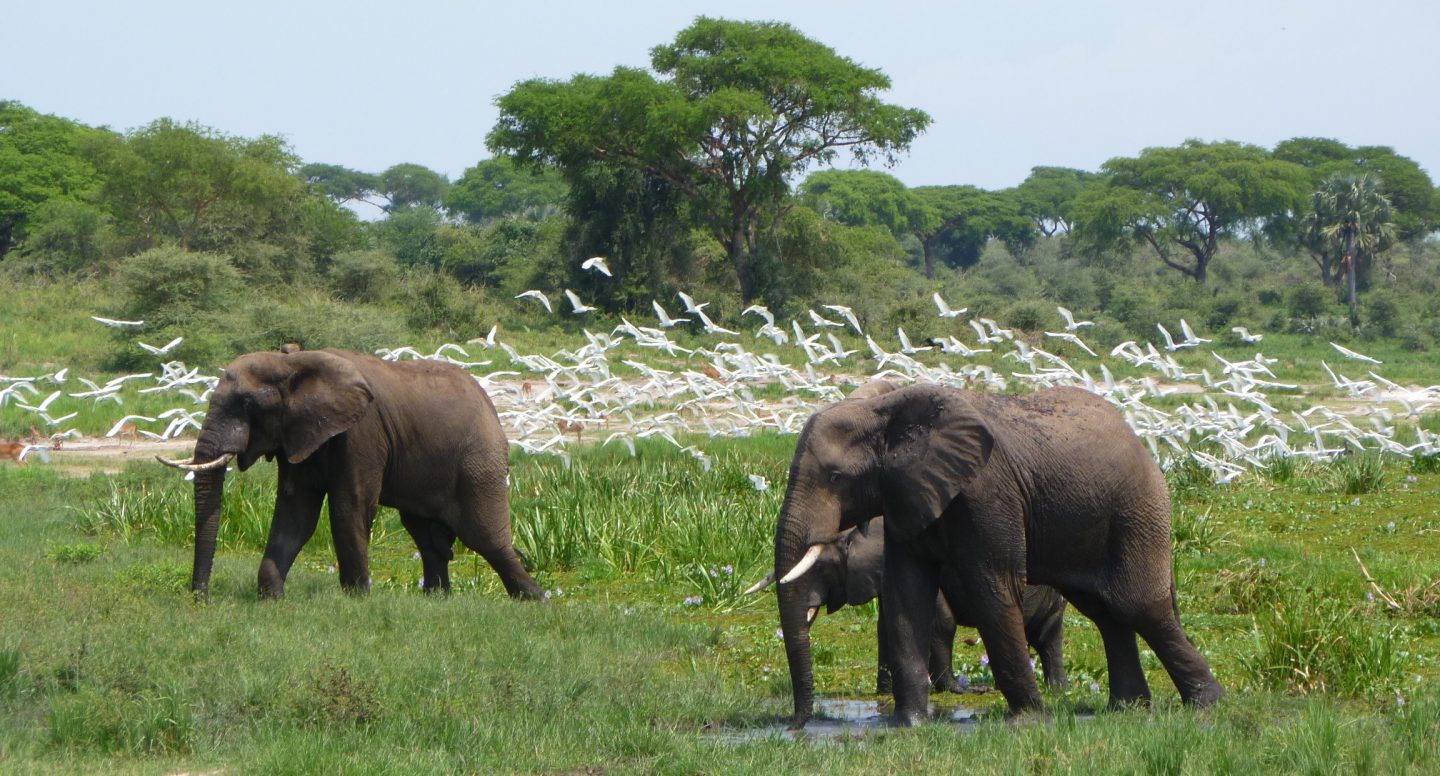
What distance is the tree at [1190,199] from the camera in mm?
64812

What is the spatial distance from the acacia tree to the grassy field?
28985mm

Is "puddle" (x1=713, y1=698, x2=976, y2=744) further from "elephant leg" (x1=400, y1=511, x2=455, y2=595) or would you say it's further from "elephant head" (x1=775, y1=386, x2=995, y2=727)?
"elephant leg" (x1=400, y1=511, x2=455, y2=595)

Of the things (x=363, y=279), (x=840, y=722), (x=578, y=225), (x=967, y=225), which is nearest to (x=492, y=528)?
(x=840, y=722)

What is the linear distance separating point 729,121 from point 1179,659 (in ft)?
117

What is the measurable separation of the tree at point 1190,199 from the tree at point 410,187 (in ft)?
A: 144

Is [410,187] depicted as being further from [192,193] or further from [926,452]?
[926,452]

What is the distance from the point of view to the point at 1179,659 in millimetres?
8062

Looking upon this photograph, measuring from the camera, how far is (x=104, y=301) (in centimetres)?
3781

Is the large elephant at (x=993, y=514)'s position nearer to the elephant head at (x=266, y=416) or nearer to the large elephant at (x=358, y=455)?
the elephant head at (x=266, y=416)

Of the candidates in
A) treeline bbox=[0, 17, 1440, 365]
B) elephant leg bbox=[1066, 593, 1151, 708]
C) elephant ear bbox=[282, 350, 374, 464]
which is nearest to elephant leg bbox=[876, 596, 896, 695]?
elephant leg bbox=[1066, 593, 1151, 708]

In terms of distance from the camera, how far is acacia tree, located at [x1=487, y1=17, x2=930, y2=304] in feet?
141

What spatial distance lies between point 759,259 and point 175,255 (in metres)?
16.4

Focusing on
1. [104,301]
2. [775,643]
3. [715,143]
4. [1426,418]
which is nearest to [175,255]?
[104,301]

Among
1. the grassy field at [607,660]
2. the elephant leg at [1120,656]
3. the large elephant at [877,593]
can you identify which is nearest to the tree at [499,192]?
the grassy field at [607,660]
